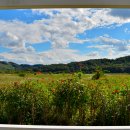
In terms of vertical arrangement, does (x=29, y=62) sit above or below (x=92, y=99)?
above

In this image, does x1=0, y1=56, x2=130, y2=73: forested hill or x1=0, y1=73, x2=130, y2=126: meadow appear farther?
x1=0, y1=56, x2=130, y2=73: forested hill

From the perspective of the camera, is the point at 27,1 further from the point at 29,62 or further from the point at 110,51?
the point at 110,51

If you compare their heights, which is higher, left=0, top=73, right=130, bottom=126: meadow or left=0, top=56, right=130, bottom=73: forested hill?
left=0, top=56, right=130, bottom=73: forested hill

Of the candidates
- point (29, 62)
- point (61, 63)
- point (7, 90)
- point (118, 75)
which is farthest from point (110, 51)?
point (7, 90)

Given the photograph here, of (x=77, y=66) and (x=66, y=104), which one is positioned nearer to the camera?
(x=66, y=104)
